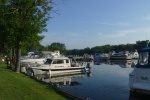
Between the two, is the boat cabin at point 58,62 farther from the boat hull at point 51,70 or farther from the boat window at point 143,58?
the boat window at point 143,58

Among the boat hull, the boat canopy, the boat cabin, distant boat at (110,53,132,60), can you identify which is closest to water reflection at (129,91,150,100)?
the boat canopy

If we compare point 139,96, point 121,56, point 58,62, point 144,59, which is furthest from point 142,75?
point 121,56

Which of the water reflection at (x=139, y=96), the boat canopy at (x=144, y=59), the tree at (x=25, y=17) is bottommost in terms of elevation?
the water reflection at (x=139, y=96)

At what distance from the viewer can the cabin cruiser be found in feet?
67.6

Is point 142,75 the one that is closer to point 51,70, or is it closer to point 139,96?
point 139,96

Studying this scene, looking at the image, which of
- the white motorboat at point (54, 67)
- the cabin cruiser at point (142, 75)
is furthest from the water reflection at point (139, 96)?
the white motorboat at point (54, 67)

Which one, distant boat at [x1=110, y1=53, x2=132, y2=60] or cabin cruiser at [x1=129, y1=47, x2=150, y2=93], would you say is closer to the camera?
cabin cruiser at [x1=129, y1=47, x2=150, y2=93]

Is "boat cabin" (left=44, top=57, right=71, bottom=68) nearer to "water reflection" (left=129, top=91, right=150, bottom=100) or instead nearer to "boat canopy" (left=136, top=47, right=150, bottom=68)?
"water reflection" (left=129, top=91, right=150, bottom=100)

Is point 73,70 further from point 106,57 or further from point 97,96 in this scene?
point 106,57

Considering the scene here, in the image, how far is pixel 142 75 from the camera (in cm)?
2120

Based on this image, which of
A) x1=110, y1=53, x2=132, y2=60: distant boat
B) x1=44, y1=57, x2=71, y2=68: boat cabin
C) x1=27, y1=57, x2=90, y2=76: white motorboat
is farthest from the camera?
x1=110, y1=53, x2=132, y2=60: distant boat

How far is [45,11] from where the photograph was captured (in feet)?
101

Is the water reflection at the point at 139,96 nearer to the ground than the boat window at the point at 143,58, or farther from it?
nearer to the ground

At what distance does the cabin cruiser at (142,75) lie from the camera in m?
20.6
